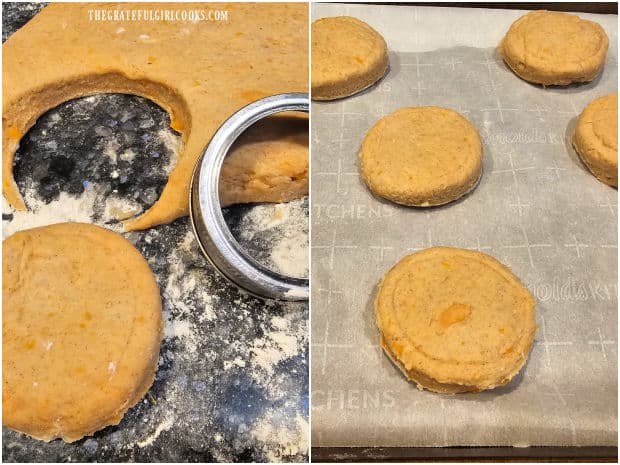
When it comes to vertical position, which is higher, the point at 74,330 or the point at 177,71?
the point at 177,71

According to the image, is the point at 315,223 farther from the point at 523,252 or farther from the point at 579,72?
the point at 579,72

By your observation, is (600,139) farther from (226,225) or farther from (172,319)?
(172,319)

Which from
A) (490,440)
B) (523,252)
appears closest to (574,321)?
(523,252)

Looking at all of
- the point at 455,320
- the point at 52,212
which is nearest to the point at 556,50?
the point at 455,320

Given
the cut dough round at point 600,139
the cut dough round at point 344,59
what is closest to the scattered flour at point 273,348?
the cut dough round at point 344,59

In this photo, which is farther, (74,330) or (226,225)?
(226,225)

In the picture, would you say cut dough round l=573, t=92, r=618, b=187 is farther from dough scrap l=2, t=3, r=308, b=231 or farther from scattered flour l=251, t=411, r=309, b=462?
scattered flour l=251, t=411, r=309, b=462

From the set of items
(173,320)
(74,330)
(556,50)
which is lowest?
(173,320)

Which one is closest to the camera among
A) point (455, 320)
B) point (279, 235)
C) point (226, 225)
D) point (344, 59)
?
point (455, 320)
